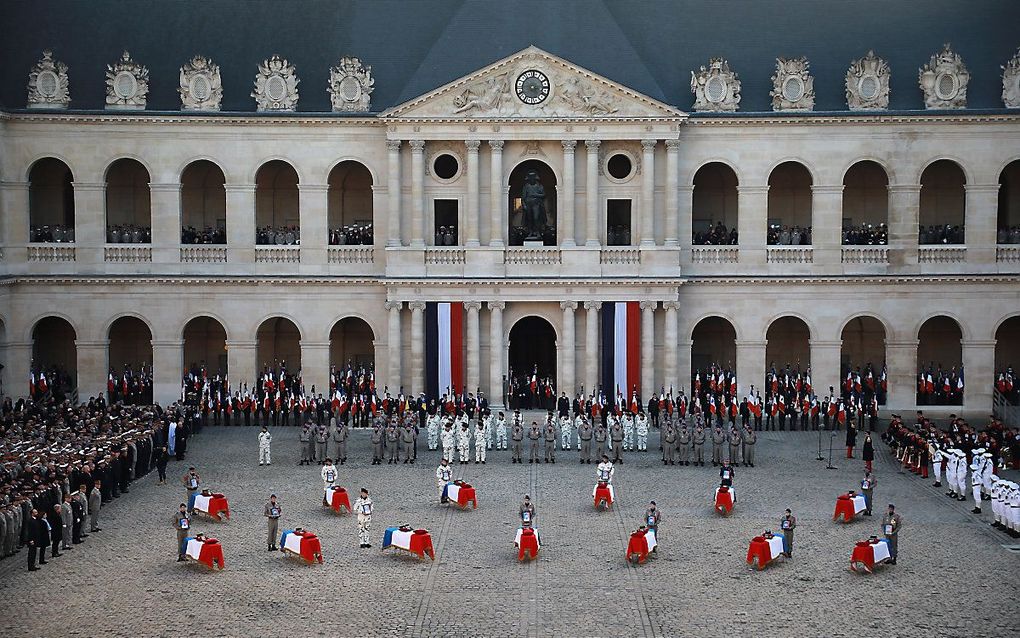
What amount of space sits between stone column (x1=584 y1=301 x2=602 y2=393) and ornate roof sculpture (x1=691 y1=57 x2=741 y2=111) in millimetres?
10674

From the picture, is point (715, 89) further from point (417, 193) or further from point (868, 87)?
point (417, 193)

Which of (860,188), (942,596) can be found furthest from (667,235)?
(942,596)

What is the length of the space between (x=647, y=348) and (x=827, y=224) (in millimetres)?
10626

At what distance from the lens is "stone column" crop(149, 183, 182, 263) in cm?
6506

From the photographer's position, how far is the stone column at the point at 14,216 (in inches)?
2520

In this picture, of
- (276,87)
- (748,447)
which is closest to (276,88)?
(276,87)

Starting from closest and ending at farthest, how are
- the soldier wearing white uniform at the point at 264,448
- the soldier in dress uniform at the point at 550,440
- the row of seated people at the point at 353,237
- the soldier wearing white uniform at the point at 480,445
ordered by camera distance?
the soldier wearing white uniform at the point at 264,448 < the soldier wearing white uniform at the point at 480,445 < the soldier in dress uniform at the point at 550,440 < the row of seated people at the point at 353,237

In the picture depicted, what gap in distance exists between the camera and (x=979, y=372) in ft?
213

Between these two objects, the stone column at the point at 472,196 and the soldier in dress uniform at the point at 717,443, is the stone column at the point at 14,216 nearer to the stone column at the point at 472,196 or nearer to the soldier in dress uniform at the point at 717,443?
the stone column at the point at 472,196

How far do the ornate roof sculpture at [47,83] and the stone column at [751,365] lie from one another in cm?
3419

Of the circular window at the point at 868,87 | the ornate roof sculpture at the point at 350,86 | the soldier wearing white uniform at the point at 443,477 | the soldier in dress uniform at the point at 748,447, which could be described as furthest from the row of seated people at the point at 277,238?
the circular window at the point at 868,87

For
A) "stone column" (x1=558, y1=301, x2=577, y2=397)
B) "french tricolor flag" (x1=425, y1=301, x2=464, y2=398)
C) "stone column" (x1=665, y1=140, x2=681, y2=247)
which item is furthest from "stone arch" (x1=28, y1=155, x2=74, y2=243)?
"stone column" (x1=665, y1=140, x2=681, y2=247)

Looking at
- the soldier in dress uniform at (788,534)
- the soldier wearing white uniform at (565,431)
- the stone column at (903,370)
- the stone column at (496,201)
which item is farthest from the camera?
the stone column at (903,370)

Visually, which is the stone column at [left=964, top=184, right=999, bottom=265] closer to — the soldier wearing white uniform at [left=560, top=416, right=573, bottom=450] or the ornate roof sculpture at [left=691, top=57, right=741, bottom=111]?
the ornate roof sculpture at [left=691, top=57, right=741, bottom=111]
